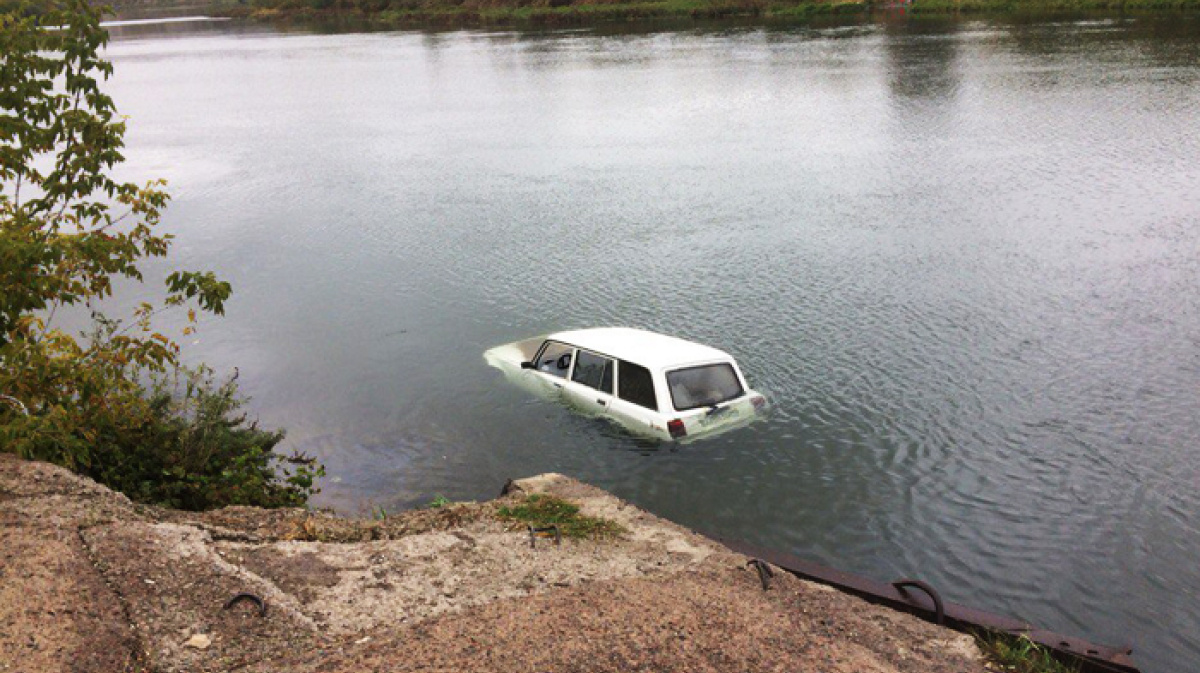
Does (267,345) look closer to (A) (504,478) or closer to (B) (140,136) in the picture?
(A) (504,478)

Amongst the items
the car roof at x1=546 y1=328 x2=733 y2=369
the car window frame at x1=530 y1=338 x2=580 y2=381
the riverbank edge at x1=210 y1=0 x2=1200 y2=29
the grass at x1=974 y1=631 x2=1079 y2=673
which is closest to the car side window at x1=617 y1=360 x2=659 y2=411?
the car roof at x1=546 y1=328 x2=733 y2=369

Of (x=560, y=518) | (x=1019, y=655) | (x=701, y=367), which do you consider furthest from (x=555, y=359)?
(x=1019, y=655)

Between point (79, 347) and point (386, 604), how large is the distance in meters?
5.58

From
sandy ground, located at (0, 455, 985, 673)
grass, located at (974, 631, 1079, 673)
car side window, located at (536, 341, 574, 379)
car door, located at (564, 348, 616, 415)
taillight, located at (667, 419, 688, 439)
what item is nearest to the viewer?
sandy ground, located at (0, 455, 985, 673)

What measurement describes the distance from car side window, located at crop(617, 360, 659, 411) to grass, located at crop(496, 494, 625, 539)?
133 inches

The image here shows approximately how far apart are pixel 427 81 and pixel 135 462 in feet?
192

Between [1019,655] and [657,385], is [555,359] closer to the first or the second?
[657,385]

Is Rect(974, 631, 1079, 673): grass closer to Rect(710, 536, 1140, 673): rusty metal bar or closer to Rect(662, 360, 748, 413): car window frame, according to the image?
Rect(710, 536, 1140, 673): rusty metal bar

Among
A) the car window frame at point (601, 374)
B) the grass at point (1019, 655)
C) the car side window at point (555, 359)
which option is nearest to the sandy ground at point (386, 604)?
the grass at point (1019, 655)

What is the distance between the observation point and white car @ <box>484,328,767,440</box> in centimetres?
1427

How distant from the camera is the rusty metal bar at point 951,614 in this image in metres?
8.31

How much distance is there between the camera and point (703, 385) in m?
14.5

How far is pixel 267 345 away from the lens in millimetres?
20844

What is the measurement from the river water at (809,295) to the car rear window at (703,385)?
70 centimetres
